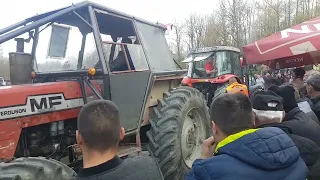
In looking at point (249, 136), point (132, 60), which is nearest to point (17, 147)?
point (132, 60)

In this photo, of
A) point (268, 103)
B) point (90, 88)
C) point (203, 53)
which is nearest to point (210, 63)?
point (203, 53)

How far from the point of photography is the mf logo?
11.5 ft

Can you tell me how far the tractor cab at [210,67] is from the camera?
1133 cm

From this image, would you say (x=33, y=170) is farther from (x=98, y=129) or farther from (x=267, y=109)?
(x=267, y=109)

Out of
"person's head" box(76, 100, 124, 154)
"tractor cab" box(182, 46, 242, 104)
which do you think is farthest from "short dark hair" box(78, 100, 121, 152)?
"tractor cab" box(182, 46, 242, 104)

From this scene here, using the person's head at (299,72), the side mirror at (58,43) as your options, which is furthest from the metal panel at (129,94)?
the person's head at (299,72)

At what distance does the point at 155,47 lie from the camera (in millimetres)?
5262

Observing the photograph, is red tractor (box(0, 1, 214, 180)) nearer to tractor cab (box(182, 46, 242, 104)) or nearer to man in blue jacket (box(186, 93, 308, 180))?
man in blue jacket (box(186, 93, 308, 180))

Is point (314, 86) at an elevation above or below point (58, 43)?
below

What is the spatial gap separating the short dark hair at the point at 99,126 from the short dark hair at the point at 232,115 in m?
0.57

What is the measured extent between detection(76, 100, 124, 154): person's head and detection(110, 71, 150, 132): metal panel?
2.35 m

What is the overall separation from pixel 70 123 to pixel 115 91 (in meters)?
0.62

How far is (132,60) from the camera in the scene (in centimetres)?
463

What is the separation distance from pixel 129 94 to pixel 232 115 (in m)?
2.63
